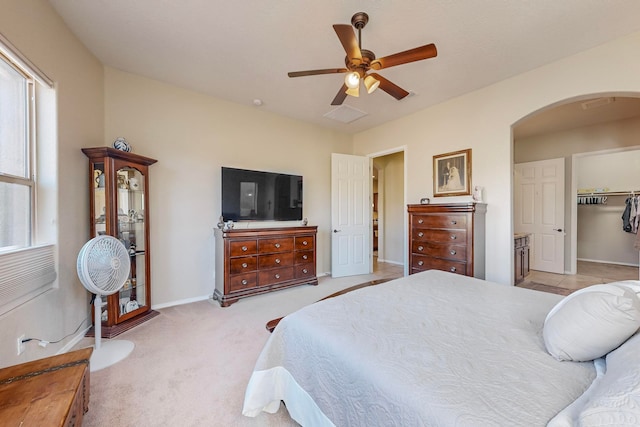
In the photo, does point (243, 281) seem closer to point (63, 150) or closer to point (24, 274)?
point (24, 274)

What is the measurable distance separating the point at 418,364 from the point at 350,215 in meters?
3.86

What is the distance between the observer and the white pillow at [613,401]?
21.6 inches

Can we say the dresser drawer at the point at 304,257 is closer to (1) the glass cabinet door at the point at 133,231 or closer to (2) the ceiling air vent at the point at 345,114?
(1) the glass cabinet door at the point at 133,231

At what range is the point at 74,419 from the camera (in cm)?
117

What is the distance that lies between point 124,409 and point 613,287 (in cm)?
250

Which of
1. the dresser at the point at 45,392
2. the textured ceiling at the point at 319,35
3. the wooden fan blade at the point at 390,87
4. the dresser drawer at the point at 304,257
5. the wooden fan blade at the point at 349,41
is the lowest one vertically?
the dresser at the point at 45,392

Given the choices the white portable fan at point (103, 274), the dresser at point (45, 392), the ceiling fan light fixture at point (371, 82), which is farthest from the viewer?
the ceiling fan light fixture at point (371, 82)

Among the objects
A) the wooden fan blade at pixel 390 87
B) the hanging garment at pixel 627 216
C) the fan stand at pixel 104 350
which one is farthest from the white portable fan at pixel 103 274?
the hanging garment at pixel 627 216

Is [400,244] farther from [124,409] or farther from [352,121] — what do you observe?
[124,409]

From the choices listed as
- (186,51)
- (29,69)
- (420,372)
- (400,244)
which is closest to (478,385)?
(420,372)

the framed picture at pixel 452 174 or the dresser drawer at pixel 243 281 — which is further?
the framed picture at pixel 452 174

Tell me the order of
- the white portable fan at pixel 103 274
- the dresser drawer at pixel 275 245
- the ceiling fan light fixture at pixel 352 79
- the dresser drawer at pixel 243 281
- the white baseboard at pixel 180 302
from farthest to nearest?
the dresser drawer at pixel 275 245 → the dresser drawer at pixel 243 281 → the white baseboard at pixel 180 302 → the ceiling fan light fixture at pixel 352 79 → the white portable fan at pixel 103 274

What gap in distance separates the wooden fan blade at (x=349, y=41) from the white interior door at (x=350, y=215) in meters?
2.60

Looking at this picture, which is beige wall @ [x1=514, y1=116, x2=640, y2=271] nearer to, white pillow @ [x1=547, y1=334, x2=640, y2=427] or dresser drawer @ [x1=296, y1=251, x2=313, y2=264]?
dresser drawer @ [x1=296, y1=251, x2=313, y2=264]
